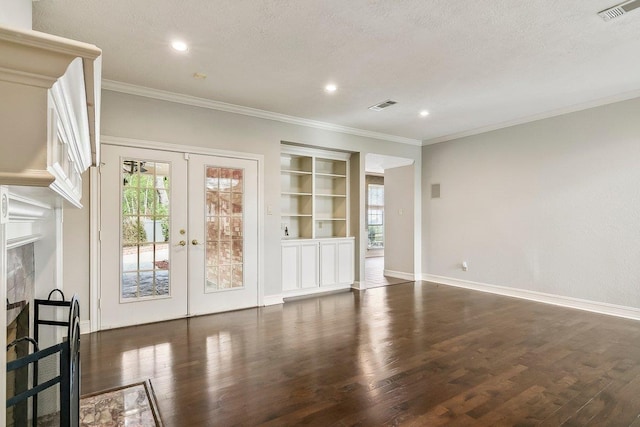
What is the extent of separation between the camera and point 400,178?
7195 mm

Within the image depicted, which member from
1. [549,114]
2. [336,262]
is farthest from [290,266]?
[549,114]

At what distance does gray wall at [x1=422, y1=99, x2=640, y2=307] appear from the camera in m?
4.34

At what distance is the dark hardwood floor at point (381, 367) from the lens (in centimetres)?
219

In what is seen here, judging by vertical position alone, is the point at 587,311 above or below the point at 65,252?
below

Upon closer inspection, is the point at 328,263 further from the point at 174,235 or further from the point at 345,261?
the point at 174,235

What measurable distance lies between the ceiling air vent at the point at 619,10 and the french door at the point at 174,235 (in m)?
3.86

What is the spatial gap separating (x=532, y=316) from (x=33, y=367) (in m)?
4.89

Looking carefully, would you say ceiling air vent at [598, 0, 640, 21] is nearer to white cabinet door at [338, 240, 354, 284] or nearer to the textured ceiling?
the textured ceiling

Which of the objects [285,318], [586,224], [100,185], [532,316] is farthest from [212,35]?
[586,224]

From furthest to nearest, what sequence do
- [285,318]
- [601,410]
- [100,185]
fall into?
[285,318] < [100,185] < [601,410]

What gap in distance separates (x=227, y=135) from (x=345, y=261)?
2843 millimetres

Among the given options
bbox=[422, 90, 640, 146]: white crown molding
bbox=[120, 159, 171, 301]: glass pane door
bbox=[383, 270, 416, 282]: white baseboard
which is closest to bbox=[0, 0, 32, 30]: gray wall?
bbox=[120, 159, 171, 301]: glass pane door

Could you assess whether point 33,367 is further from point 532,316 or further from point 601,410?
point 532,316

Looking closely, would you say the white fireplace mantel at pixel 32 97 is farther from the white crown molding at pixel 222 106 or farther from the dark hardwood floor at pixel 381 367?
the white crown molding at pixel 222 106
